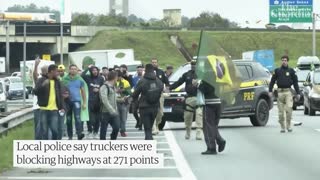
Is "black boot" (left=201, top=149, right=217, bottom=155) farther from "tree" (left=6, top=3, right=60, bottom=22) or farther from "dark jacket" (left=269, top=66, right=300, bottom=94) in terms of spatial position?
"tree" (left=6, top=3, right=60, bottom=22)

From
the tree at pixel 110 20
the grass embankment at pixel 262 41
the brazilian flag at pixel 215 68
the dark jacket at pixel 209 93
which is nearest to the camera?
the brazilian flag at pixel 215 68

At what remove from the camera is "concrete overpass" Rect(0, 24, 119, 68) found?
10019cm

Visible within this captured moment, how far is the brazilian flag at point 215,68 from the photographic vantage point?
1543cm

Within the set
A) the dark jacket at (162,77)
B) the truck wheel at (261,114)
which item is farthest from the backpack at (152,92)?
the truck wheel at (261,114)

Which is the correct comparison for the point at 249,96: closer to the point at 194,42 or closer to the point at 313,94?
the point at 313,94

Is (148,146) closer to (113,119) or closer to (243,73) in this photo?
(113,119)

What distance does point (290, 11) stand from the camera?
58.9 m

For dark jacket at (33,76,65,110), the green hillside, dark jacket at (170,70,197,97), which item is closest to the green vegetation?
dark jacket at (33,76,65,110)

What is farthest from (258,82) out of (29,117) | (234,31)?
(234,31)

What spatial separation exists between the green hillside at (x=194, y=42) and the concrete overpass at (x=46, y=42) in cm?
180

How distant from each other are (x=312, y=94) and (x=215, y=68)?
14669 millimetres

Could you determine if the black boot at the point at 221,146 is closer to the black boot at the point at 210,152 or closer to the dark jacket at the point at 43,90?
the black boot at the point at 210,152

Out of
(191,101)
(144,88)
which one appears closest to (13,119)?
(191,101)

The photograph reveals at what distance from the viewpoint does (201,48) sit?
15.4 metres
